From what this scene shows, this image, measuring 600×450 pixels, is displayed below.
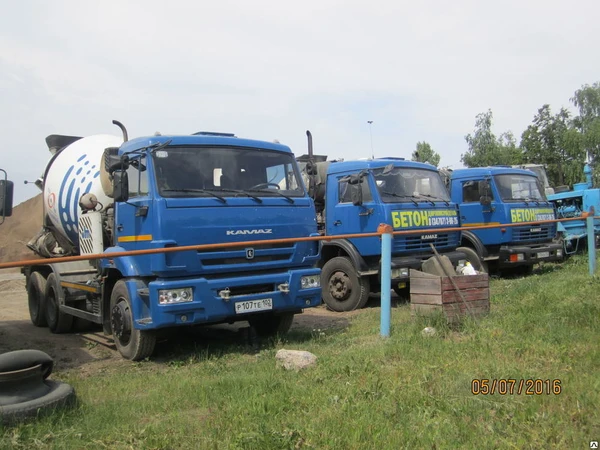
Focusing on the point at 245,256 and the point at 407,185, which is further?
the point at 407,185

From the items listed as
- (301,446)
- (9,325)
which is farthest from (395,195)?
(9,325)

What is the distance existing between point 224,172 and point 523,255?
746cm

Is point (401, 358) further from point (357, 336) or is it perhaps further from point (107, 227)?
point (107, 227)

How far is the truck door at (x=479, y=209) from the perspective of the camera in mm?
11141

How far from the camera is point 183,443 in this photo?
3174 mm

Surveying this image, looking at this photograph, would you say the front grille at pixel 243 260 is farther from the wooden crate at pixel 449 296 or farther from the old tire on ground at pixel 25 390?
the old tire on ground at pixel 25 390

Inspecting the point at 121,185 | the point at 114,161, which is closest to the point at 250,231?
the point at 121,185

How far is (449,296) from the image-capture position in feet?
19.0

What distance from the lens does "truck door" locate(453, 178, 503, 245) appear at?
11.1 meters

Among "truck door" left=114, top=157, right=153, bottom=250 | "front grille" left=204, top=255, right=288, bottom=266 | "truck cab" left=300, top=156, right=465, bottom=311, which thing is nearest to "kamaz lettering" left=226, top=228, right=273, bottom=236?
"front grille" left=204, top=255, right=288, bottom=266

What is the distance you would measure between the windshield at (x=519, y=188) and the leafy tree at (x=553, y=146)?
26.3m

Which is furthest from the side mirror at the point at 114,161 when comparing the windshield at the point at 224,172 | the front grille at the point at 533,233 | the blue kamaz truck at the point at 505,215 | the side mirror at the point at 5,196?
the front grille at the point at 533,233
